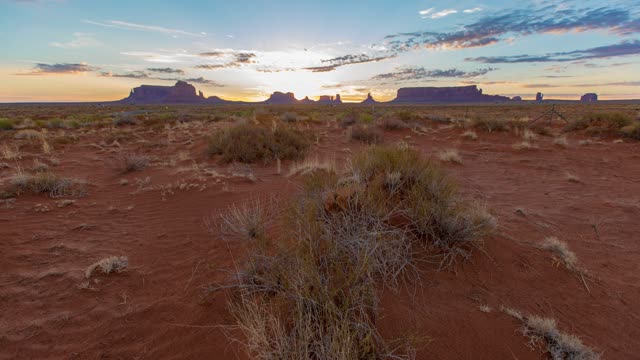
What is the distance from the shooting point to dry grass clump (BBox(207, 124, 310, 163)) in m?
9.96

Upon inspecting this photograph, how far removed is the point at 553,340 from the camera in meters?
2.58

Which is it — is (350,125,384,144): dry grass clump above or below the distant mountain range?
below

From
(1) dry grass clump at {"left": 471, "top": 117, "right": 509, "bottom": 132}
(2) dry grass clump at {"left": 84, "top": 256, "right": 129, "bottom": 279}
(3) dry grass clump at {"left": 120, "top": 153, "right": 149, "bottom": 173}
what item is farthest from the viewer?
(1) dry grass clump at {"left": 471, "top": 117, "right": 509, "bottom": 132}

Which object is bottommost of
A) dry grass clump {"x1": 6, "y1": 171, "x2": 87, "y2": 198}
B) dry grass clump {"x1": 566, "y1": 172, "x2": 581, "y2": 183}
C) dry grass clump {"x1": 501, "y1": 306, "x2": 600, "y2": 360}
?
dry grass clump {"x1": 501, "y1": 306, "x2": 600, "y2": 360}

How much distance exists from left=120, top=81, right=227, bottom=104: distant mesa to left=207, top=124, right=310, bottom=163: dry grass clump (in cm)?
14709

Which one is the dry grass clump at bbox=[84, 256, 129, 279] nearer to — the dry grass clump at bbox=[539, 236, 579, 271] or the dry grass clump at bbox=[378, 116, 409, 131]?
the dry grass clump at bbox=[539, 236, 579, 271]

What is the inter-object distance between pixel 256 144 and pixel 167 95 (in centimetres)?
15540

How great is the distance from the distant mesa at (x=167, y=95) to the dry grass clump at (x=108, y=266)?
506 feet

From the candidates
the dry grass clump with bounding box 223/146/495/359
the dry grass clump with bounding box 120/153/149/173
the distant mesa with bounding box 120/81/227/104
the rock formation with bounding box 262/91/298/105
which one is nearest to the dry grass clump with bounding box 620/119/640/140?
the dry grass clump with bounding box 223/146/495/359

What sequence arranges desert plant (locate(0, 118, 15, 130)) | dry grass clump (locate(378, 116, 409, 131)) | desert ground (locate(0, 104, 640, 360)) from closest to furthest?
desert ground (locate(0, 104, 640, 360)) → dry grass clump (locate(378, 116, 409, 131)) → desert plant (locate(0, 118, 15, 130))

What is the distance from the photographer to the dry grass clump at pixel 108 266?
3717mm

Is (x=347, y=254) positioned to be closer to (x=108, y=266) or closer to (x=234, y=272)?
(x=234, y=272)

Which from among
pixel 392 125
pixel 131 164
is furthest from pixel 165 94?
pixel 131 164

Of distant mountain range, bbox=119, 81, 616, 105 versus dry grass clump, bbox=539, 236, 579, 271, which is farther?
distant mountain range, bbox=119, 81, 616, 105
